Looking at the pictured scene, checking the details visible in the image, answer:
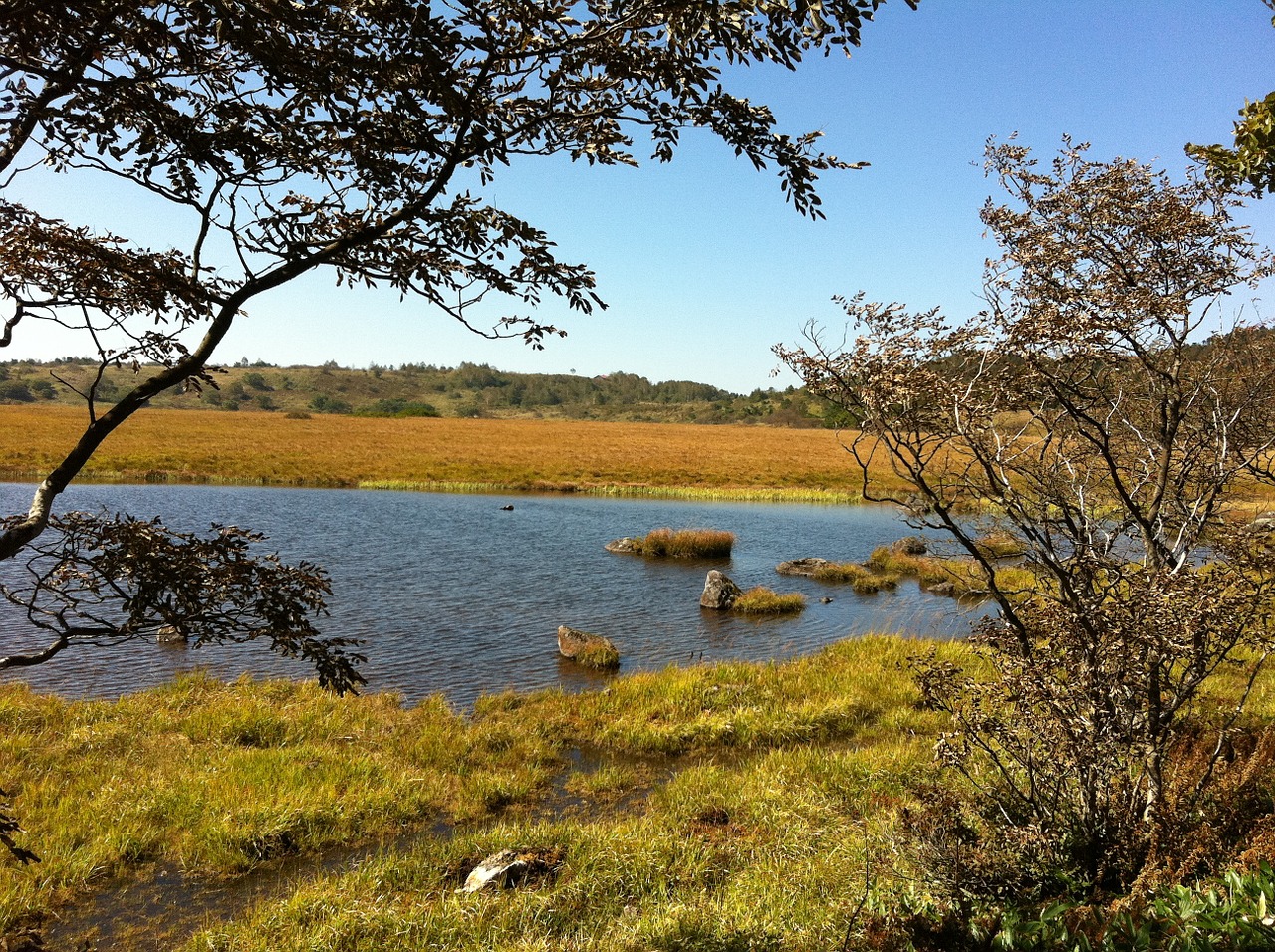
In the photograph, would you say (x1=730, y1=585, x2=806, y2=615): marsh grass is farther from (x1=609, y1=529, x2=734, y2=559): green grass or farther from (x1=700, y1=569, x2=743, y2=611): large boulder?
(x1=609, y1=529, x2=734, y2=559): green grass

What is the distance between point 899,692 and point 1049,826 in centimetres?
849

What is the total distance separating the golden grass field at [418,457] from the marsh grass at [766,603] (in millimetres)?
32194

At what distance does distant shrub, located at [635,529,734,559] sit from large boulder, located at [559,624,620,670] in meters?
14.7

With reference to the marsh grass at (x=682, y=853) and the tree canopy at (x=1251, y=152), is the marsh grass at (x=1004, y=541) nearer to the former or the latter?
the marsh grass at (x=682, y=853)

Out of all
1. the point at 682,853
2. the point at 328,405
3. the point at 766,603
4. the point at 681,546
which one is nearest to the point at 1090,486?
the point at 682,853

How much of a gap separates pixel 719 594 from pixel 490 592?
7337 millimetres

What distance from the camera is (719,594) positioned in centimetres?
2439

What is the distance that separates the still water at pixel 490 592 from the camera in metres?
16.6

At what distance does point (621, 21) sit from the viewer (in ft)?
14.1

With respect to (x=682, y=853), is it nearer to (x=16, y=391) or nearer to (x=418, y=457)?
(x=418, y=457)

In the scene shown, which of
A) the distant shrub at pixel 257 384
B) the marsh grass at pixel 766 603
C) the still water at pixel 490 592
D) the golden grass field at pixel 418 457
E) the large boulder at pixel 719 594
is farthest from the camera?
the distant shrub at pixel 257 384

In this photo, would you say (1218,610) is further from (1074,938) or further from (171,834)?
(171,834)

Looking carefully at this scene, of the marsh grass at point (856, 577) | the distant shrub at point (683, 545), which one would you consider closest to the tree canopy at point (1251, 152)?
the marsh grass at point (856, 577)

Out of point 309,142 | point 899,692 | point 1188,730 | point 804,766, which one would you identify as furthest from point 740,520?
point 309,142
